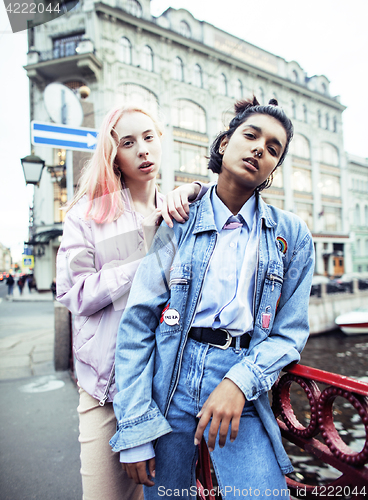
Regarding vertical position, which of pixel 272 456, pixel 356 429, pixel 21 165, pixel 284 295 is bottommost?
pixel 356 429

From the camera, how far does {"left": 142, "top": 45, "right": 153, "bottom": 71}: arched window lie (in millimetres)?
22219

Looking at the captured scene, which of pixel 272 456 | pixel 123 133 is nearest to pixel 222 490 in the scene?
pixel 272 456

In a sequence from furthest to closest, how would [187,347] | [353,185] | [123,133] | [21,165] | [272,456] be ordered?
[353,185]
[21,165]
[123,133]
[187,347]
[272,456]

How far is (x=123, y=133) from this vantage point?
1526 millimetres

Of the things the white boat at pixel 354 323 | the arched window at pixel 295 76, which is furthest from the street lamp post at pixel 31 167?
the arched window at pixel 295 76

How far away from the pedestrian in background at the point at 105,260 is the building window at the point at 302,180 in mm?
32222

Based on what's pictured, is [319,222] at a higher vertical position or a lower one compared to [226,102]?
lower

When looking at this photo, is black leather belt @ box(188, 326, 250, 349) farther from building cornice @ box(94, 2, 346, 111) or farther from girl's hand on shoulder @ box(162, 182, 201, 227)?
building cornice @ box(94, 2, 346, 111)

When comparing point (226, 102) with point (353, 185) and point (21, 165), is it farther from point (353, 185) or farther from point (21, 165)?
point (21, 165)

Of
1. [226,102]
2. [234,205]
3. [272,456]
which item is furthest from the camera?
[226,102]

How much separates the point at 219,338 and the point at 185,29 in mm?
29238

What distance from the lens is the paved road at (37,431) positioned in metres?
2.32

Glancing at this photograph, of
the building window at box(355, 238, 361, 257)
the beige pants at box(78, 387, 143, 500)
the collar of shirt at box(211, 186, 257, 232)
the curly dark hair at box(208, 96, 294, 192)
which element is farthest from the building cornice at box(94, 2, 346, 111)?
the beige pants at box(78, 387, 143, 500)

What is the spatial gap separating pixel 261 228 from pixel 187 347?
60 centimetres
